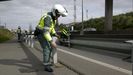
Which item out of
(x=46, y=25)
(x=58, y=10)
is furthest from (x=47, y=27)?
(x=58, y=10)

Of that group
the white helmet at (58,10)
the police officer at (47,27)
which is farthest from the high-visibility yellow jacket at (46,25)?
the white helmet at (58,10)

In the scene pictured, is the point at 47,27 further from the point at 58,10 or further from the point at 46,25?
the point at 58,10

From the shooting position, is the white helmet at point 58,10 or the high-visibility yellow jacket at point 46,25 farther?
the white helmet at point 58,10

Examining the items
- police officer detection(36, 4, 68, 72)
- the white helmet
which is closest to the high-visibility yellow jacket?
police officer detection(36, 4, 68, 72)

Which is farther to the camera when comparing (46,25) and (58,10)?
(58,10)

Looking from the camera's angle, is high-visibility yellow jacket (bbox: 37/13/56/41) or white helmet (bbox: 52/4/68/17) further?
white helmet (bbox: 52/4/68/17)

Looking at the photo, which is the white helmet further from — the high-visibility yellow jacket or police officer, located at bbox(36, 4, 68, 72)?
the high-visibility yellow jacket

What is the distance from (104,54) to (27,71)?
6285mm

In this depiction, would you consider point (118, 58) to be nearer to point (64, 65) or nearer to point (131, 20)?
point (64, 65)

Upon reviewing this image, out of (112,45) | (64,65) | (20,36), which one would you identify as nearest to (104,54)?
(112,45)

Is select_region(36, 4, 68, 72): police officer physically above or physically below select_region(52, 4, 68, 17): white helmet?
below

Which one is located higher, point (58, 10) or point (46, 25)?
point (58, 10)

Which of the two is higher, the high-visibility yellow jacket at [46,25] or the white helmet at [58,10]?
the white helmet at [58,10]

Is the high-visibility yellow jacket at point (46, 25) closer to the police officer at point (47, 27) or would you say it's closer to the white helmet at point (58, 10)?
the police officer at point (47, 27)
